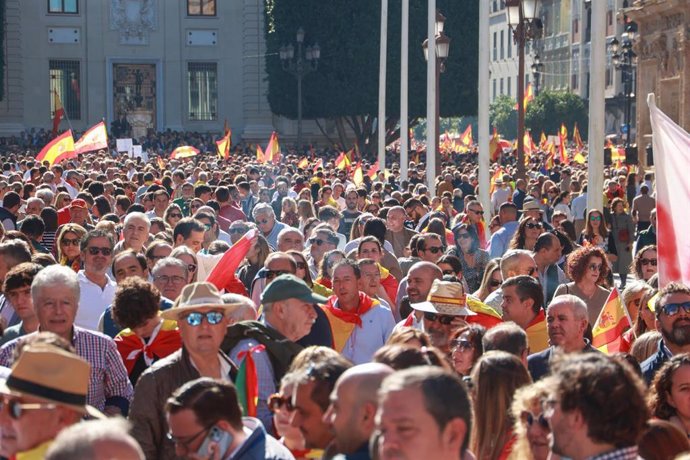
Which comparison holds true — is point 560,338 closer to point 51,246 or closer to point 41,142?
point 51,246

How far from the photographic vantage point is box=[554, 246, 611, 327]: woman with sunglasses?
9.68 meters

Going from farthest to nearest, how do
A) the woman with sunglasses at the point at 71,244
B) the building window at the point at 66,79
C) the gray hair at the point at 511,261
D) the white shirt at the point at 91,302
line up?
the building window at the point at 66,79
the woman with sunglasses at the point at 71,244
the gray hair at the point at 511,261
the white shirt at the point at 91,302

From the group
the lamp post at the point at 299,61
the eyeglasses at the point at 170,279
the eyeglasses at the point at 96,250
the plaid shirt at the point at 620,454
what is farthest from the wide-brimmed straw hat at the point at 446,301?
the lamp post at the point at 299,61

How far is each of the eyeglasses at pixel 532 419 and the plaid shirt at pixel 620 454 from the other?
0.43m

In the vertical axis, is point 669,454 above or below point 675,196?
below

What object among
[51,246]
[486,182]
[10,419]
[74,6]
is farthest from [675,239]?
[74,6]

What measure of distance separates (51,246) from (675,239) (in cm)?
676

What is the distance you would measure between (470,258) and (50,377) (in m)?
8.23

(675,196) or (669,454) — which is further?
(675,196)

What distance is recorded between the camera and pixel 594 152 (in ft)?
51.3

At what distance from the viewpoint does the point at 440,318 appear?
311 inches

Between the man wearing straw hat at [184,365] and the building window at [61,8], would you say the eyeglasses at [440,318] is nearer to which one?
the man wearing straw hat at [184,365]

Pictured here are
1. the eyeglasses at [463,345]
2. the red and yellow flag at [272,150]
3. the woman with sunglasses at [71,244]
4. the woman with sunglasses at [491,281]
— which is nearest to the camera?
the eyeglasses at [463,345]

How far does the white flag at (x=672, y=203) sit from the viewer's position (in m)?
8.08
